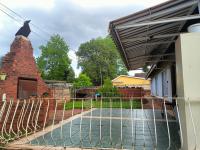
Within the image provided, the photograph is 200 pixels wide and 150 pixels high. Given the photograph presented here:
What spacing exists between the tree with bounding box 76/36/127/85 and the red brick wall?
3438 centimetres

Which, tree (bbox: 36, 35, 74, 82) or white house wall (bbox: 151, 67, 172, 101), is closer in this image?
white house wall (bbox: 151, 67, 172, 101)

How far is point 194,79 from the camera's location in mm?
3406

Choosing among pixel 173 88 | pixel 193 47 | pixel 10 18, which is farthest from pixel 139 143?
pixel 10 18

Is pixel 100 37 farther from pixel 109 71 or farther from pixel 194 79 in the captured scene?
pixel 194 79

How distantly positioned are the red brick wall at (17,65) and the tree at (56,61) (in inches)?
1205

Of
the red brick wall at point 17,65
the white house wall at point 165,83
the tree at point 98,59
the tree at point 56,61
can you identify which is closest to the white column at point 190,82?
the white house wall at point 165,83

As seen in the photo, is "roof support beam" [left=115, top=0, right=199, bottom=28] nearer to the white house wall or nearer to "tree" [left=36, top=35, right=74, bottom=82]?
the white house wall

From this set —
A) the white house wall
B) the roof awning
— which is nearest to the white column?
the roof awning

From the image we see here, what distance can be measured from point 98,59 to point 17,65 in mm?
36235

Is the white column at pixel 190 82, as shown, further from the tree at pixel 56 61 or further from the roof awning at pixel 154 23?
the tree at pixel 56 61

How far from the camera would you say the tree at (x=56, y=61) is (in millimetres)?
38406

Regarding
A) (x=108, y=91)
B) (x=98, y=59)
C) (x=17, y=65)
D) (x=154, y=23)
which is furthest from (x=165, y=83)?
(x=98, y=59)

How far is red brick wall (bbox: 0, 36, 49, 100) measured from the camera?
641 cm

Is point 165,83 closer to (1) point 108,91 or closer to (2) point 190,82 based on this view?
(2) point 190,82
